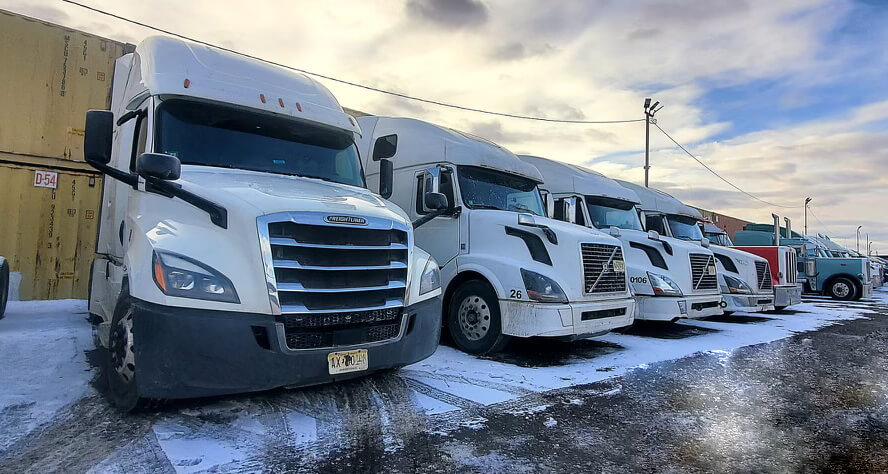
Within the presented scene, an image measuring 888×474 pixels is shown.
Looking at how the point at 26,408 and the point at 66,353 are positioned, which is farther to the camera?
the point at 66,353

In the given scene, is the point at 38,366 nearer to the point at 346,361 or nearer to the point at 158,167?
the point at 158,167

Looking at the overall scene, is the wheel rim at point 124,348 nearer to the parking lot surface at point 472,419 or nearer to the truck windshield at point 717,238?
the parking lot surface at point 472,419

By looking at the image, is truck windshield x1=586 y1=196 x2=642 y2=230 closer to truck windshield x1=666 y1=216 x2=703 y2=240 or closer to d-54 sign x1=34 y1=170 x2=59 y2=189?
truck windshield x1=666 y1=216 x2=703 y2=240

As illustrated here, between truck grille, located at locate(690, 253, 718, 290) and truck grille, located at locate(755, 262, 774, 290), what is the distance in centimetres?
262

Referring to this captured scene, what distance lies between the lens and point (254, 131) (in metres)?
4.69

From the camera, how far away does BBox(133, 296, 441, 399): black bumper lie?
123 inches

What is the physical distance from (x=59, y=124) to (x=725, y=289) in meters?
12.8

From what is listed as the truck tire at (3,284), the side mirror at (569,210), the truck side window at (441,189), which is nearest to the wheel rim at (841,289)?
the side mirror at (569,210)

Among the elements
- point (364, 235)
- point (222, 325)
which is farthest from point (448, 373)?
point (222, 325)

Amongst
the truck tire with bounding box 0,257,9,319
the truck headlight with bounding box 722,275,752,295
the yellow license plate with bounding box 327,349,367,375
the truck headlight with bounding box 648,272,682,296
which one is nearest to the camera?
the yellow license plate with bounding box 327,349,367,375

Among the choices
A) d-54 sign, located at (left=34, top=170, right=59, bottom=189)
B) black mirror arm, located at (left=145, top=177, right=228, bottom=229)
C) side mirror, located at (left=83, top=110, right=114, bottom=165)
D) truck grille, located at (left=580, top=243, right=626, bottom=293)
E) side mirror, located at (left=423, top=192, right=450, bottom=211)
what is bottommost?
truck grille, located at (left=580, top=243, right=626, bottom=293)

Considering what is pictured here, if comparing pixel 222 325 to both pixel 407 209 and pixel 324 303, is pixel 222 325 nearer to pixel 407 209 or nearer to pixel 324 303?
pixel 324 303

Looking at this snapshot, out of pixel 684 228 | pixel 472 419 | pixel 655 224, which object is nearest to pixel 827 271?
pixel 684 228

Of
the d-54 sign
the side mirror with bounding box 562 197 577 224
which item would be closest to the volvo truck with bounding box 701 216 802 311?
the side mirror with bounding box 562 197 577 224
